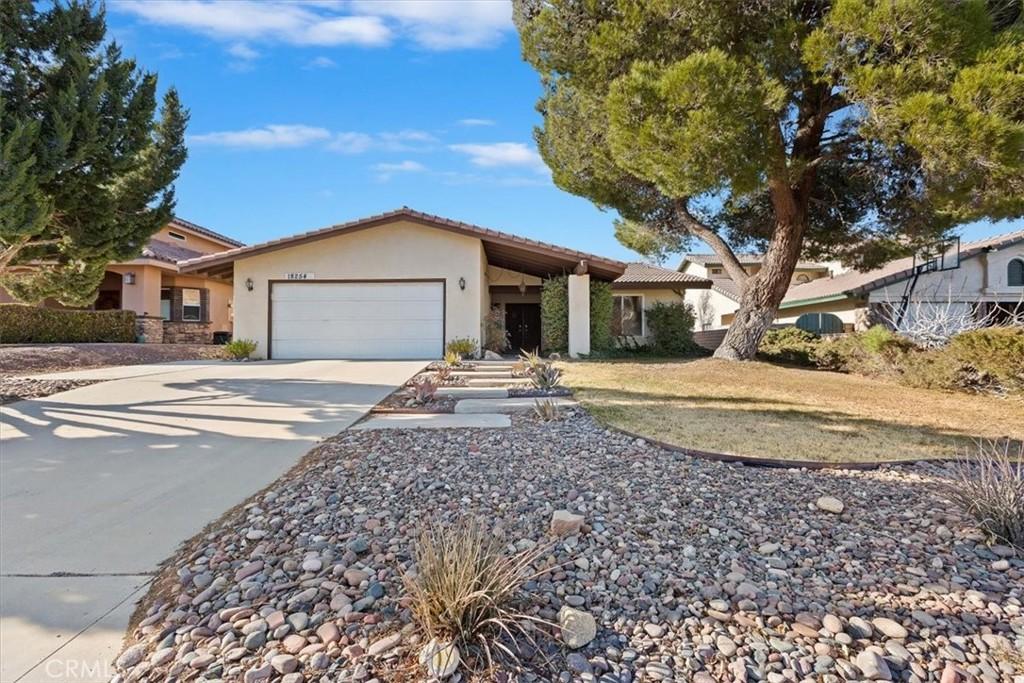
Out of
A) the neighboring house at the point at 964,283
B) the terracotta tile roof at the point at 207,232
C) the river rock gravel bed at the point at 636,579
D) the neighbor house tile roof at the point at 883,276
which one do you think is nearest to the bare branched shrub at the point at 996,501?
the river rock gravel bed at the point at 636,579

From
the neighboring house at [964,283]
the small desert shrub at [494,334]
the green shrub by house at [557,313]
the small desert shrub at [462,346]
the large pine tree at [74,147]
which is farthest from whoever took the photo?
the neighboring house at [964,283]

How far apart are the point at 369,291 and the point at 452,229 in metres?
3.06

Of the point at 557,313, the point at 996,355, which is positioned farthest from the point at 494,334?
the point at 996,355

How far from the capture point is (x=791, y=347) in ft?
50.7

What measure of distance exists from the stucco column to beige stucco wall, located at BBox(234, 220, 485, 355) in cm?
268

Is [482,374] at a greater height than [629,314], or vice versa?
[629,314]

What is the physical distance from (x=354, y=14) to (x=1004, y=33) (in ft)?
34.4

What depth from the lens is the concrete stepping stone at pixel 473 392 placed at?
8102 millimetres

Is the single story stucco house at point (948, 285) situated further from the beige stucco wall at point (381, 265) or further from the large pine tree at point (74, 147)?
the large pine tree at point (74, 147)

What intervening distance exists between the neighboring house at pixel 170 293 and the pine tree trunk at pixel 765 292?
18.1 metres

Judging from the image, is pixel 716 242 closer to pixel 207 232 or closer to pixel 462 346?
pixel 462 346

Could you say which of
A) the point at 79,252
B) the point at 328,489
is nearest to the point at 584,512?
the point at 328,489

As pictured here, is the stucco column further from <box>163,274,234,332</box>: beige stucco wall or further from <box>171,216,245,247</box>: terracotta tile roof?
<box>171,216,245,247</box>: terracotta tile roof

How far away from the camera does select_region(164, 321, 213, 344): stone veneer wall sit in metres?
20.0
